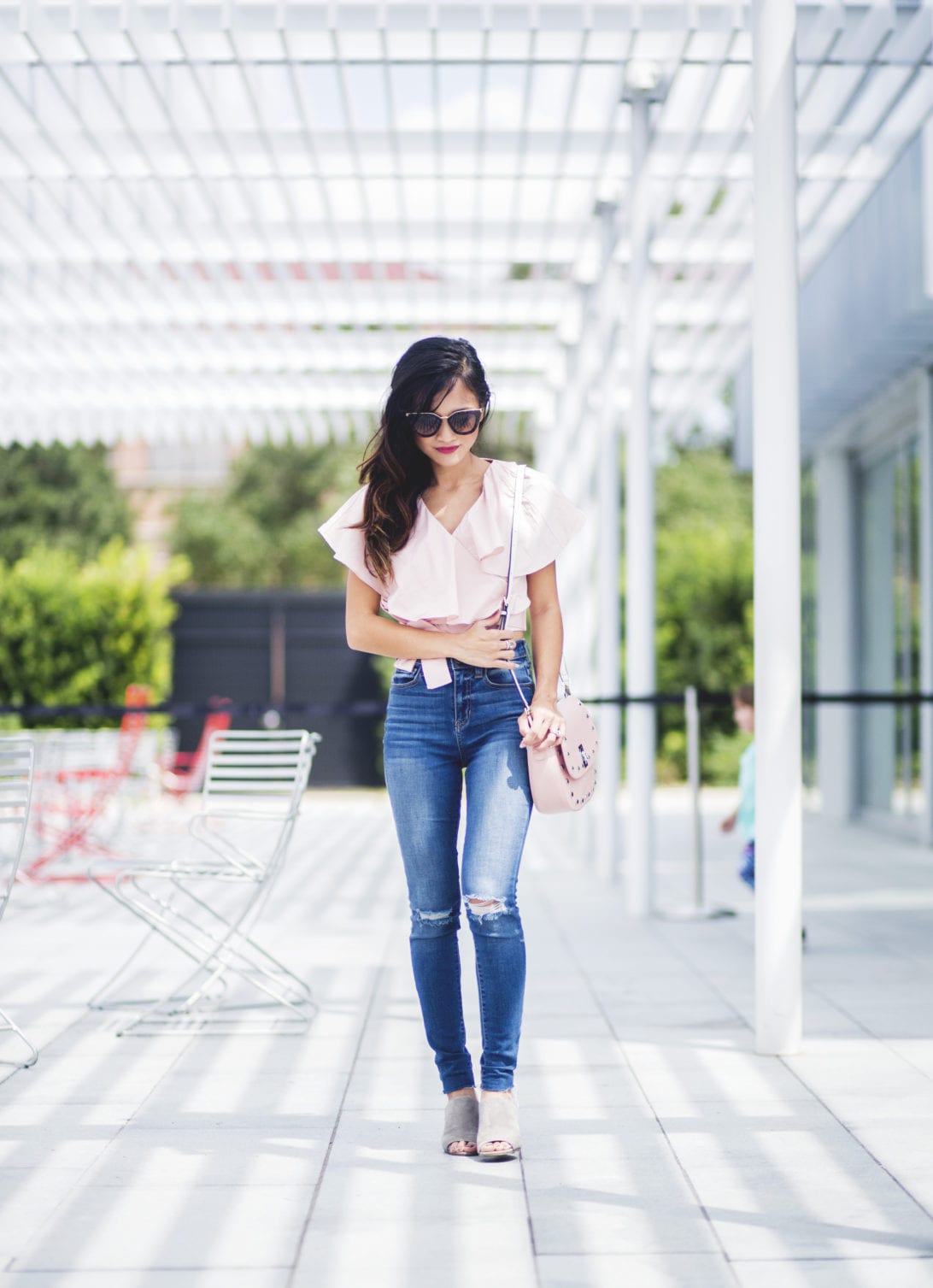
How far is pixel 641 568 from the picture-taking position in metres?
7.33

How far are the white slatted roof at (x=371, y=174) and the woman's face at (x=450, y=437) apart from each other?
10.2ft

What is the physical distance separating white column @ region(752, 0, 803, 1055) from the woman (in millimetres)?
1150

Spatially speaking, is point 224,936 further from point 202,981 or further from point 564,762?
point 564,762

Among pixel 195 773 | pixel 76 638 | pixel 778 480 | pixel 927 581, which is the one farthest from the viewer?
pixel 76 638

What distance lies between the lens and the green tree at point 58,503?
99.1ft

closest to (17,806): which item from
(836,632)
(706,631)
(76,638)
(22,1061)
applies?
(22,1061)

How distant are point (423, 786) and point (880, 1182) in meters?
1.19

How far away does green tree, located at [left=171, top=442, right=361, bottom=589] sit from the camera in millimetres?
31703

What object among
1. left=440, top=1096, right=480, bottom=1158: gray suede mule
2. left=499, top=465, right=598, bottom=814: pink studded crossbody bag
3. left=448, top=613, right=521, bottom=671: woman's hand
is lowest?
left=440, top=1096, right=480, bottom=1158: gray suede mule

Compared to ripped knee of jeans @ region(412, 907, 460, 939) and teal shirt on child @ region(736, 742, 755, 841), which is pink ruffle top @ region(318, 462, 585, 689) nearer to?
ripped knee of jeans @ region(412, 907, 460, 939)

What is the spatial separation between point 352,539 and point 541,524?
0.41m

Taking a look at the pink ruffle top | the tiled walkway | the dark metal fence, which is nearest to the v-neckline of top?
the pink ruffle top

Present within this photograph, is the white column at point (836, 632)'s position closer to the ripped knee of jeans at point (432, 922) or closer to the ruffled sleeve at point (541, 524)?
the ruffled sleeve at point (541, 524)

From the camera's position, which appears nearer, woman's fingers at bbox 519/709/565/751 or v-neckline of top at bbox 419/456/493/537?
woman's fingers at bbox 519/709/565/751
